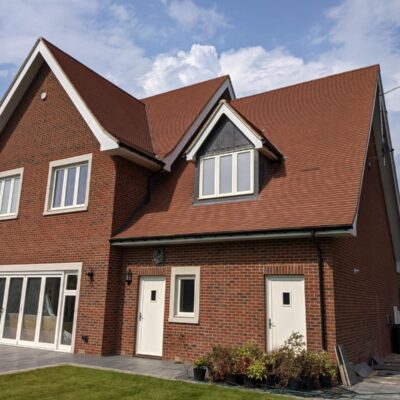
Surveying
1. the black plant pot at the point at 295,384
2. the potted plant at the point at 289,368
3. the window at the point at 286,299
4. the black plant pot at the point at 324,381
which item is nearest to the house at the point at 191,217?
the window at the point at 286,299

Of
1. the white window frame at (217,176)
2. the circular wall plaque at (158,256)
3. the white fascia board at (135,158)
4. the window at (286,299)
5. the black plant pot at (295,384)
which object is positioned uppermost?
the white fascia board at (135,158)

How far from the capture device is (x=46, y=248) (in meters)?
14.0

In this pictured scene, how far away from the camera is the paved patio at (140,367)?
7877mm

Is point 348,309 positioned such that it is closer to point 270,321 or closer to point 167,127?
point 270,321

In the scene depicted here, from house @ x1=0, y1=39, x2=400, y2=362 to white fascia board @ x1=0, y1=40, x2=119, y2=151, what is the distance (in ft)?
0.19

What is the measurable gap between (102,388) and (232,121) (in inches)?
318

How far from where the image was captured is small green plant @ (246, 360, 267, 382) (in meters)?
8.26

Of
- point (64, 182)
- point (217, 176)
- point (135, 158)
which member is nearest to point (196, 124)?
point (135, 158)

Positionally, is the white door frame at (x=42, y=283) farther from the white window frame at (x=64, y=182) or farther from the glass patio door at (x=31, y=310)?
the white window frame at (x=64, y=182)

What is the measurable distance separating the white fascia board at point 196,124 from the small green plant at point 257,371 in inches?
318

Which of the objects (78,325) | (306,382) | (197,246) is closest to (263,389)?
(306,382)

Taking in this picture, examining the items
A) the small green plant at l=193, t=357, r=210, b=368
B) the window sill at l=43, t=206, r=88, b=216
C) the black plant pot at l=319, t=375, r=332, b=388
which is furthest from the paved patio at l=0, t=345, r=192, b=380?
the window sill at l=43, t=206, r=88, b=216

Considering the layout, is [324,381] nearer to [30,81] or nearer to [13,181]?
[13,181]

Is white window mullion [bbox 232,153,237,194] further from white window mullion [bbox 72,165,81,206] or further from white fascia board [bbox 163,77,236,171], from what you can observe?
white window mullion [bbox 72,165,81,206]
